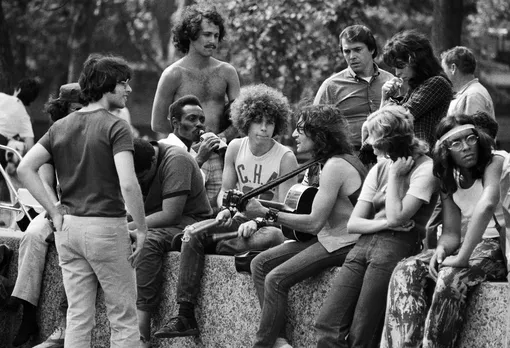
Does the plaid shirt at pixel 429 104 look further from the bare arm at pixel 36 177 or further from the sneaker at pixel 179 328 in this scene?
the bare arm at pixel 36 177

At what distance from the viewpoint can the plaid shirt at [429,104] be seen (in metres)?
7.16

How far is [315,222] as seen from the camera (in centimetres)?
673

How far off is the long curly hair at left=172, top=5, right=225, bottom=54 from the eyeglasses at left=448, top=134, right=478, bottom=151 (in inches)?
139

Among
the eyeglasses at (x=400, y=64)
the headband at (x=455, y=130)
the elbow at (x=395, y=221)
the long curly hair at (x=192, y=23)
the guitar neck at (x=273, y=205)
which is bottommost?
the guitar neck at (x=273, y=205)

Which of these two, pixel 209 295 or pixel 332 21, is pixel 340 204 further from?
pixel 332 21

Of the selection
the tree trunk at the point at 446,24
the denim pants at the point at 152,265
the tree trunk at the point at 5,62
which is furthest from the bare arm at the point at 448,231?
the tree trunk at the point at 5,62

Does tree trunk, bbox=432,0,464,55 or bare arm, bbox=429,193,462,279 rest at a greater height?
tree trunk, bbox=432,0,464,55

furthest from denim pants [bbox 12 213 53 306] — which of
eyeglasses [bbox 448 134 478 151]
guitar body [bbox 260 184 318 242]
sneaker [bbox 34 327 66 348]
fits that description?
eyeglasses [bbox 448 134 478 151]

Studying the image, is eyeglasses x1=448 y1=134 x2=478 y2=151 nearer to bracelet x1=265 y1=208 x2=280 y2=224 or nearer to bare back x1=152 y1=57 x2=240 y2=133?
bracelet x1=265 y1=208 x2=280 y2=224

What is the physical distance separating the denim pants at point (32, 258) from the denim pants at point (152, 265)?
108 cm

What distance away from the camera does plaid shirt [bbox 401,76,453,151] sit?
7156 millimetres

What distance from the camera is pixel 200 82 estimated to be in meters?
9.09

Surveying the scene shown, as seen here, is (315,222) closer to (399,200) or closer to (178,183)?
(399,200)

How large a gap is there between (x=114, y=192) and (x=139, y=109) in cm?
3468
